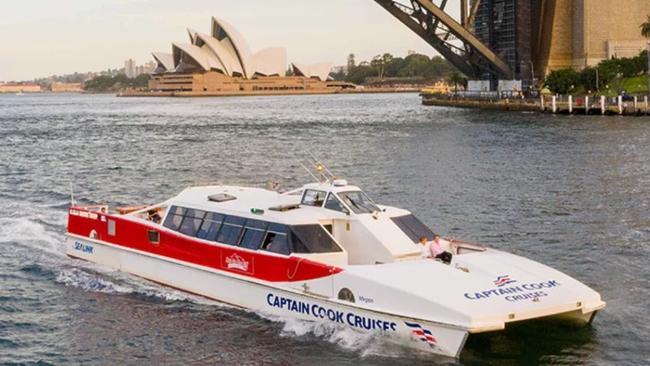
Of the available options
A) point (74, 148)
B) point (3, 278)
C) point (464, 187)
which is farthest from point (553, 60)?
point (3, 278)

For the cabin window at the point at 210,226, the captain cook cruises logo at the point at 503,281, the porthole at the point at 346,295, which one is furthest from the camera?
the cabin window at the point at 210,226

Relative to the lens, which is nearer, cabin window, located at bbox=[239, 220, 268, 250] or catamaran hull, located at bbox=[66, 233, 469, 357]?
catamaran hull, located at bbox=[66, 233, 469, 357]

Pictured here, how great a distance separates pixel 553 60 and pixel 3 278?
98.9 m

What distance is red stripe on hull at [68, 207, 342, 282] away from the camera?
17.3m

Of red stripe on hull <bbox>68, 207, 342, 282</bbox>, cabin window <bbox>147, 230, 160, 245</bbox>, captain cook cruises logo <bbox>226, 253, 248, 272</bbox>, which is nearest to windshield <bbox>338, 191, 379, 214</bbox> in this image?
red stripe on hull <bbox>68, 207, 342, 282</bbox>

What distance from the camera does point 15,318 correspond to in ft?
63.1

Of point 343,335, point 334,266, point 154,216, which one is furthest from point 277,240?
point 154,216

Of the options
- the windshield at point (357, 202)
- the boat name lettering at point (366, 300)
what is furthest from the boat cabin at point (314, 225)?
the boat name lettering at point (366, 300)

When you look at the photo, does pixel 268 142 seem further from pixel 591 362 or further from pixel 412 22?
pixel 591 362

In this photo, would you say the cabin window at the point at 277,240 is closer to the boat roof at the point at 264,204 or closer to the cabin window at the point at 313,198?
the boat roof at the point at 264,204

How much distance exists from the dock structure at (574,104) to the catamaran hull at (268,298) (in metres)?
63.2

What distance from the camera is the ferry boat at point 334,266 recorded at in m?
15.5

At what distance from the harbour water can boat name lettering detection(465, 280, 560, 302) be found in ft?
2.80

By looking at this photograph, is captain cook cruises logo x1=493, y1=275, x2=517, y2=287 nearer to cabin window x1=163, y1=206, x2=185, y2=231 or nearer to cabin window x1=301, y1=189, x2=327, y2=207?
cabin window x1=301, y1=189, x2=327, y2=207
